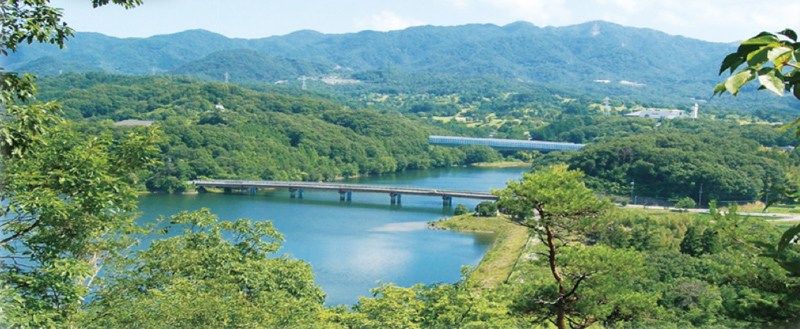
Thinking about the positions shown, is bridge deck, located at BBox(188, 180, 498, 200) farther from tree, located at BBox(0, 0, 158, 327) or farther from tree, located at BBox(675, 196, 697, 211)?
tree, located at BBox(0, 0, 158, 327)

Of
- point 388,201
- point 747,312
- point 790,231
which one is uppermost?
point 790,231

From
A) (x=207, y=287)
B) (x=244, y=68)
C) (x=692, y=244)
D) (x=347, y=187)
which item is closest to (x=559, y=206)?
(x=207, y=287)

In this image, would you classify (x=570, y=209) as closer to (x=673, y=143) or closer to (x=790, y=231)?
(x=790, y=231)

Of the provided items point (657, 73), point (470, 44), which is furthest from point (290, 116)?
point (470, 44)

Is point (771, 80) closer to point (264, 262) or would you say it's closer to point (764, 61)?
point (764, 61)

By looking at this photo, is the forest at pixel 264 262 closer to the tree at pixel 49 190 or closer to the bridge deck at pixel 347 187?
the tree at pixel 49 190

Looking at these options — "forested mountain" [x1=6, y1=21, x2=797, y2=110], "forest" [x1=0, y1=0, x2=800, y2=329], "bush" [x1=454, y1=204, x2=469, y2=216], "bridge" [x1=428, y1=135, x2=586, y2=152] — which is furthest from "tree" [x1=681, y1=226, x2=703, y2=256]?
"forested mountain" [x1=6, y1=21, x2=797, y2=110]
